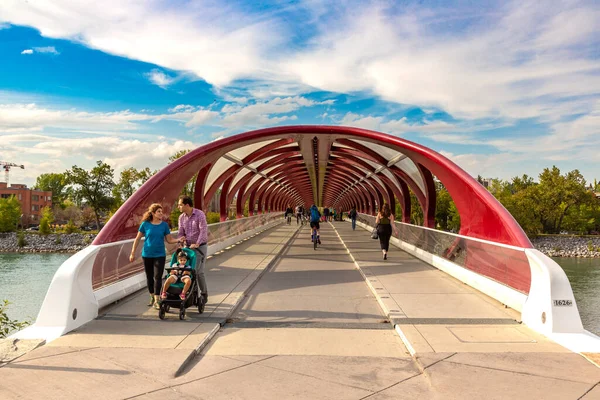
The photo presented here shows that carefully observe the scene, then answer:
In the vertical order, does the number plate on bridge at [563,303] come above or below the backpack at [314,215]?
below

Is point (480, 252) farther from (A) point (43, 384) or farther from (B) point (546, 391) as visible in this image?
(A) point (43, 384)

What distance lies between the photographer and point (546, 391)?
3.98 meters

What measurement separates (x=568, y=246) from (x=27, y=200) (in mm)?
92853

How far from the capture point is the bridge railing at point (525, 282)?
5.65 meters

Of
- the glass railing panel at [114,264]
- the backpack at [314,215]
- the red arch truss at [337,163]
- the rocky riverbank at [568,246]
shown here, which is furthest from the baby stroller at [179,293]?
the rocky riverbank at [568,246]

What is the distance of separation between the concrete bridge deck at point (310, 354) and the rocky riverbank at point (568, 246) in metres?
49.6

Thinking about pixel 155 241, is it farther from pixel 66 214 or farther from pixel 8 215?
pixel 66 214

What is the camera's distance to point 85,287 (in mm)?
6305

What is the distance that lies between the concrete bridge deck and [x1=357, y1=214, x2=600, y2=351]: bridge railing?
21cm

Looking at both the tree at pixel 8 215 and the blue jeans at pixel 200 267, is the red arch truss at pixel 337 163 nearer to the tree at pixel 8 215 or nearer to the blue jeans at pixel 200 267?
the blue jeans at pixel 200 267

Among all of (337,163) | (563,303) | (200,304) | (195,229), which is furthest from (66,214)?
(563,303)

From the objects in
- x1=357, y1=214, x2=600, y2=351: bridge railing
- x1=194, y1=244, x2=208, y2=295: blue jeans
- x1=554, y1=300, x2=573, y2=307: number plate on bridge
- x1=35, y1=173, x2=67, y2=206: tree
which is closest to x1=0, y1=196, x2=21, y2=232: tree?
x1=35, y1=173, x2=67, y2=206: tree

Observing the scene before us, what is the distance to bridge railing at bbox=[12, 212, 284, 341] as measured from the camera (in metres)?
5.70

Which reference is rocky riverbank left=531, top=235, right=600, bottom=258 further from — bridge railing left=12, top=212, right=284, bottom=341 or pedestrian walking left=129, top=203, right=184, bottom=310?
pedestrian walking left=129, top=203, right=184, bottom=310
